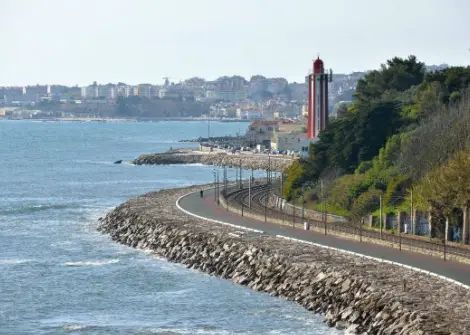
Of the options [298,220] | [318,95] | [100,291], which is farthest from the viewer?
[318,95]

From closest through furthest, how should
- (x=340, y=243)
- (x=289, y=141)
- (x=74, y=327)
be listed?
(x=74, y=327)
(x=340, y=243)
(x=289, y=141)

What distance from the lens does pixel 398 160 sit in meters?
72.8

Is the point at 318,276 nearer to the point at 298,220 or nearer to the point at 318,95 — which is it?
the point at 298,220

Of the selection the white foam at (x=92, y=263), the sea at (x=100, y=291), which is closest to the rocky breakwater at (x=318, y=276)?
the sea at (x=100, y=291)

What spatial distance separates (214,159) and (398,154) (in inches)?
3027

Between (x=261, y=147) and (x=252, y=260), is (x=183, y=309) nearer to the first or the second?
(x=252, y=260)

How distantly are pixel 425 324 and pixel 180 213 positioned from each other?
37.2 metres

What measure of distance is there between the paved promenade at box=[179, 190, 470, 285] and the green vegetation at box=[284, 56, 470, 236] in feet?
12.8

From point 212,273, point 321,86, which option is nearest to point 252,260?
point 212,273

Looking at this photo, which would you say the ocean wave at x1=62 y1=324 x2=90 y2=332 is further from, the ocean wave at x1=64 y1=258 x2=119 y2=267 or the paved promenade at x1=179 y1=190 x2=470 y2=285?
the ocean wave at x1=64 y1=258 x2=119 y2=267

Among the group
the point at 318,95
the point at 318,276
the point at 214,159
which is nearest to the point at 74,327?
the point at 318,276

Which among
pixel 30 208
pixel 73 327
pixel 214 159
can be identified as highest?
pixel 73 327

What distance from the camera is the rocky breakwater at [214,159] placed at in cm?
13862

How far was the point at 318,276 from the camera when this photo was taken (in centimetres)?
4947
